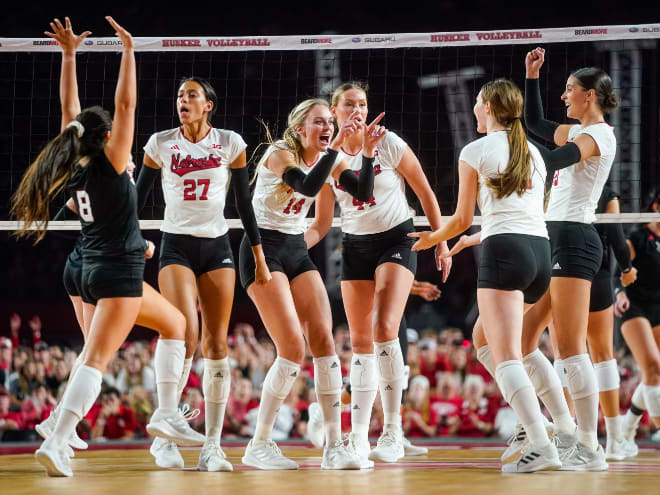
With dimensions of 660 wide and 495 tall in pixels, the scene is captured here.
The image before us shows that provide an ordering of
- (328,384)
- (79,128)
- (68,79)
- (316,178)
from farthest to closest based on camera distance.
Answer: (328,384) → (316,178) → (68,79) → (79,128)

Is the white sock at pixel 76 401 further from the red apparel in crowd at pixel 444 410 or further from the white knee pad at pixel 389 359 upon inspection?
the red apparel in crowd at pixel 444 410

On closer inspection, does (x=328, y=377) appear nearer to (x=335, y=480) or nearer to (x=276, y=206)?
(x=335, y=480)

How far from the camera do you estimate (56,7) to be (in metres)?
14.2

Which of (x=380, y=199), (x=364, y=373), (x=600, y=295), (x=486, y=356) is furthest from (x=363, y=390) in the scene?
(x=600, y=295)

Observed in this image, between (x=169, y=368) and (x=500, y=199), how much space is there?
2.10 m

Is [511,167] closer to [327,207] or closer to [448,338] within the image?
[327,207]

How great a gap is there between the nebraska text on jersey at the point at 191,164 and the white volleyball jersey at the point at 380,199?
85 centimetres

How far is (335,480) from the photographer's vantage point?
4312 mm

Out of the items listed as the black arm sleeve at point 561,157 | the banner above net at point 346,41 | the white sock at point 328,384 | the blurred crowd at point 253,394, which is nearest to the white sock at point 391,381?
the white sock at point 328,384

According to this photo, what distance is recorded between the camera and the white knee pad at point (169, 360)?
4906 mm

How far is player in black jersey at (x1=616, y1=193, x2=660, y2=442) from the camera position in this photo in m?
6.68

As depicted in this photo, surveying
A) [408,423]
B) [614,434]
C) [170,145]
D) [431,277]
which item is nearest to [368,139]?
[170,145]

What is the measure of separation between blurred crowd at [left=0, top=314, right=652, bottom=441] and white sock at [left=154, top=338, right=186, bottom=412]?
4.34m

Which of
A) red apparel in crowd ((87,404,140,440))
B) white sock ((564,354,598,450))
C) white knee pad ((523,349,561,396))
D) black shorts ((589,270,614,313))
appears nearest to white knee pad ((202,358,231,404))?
white knee pad ((523,349,561,396))
